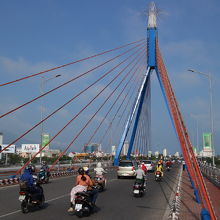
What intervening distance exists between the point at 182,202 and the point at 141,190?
6.82ft

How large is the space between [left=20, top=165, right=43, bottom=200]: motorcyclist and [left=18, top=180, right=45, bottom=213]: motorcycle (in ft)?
0.10

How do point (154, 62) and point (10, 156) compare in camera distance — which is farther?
point (10, 156)

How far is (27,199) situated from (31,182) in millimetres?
501

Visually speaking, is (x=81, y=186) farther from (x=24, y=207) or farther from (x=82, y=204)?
(x=24, y=207)

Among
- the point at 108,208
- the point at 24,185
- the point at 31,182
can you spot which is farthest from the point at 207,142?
the point at 24,185

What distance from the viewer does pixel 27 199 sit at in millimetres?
10141

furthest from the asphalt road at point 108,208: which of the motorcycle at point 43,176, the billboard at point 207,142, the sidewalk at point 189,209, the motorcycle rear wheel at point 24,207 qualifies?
the billboard at point 207,142

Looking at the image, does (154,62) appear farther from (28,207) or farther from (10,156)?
(10,156)

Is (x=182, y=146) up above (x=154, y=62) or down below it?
below

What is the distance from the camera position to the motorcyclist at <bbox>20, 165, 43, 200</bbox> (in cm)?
1020

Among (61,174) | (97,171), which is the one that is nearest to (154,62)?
(61,174)

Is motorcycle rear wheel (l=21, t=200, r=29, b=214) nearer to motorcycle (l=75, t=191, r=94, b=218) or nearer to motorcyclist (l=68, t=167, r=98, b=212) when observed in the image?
motorcyclist (l=68, t=167, r=98, b=212)

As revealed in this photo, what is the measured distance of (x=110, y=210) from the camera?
10.6 meters

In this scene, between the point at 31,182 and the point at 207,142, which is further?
the point at 207,142
